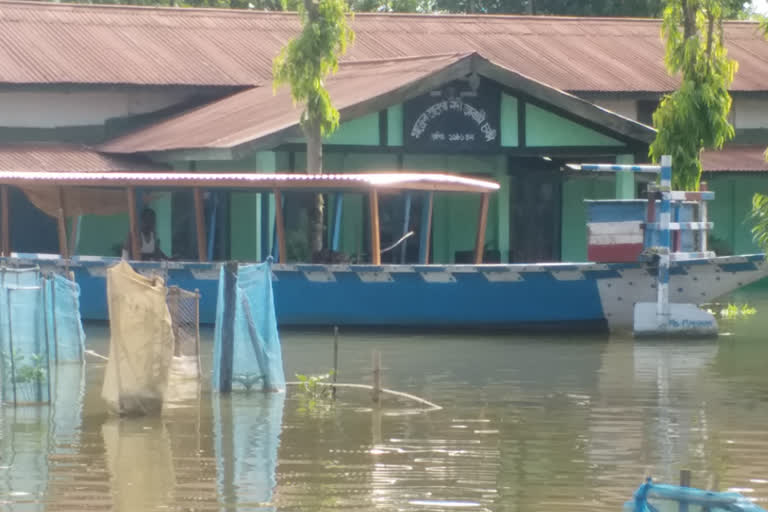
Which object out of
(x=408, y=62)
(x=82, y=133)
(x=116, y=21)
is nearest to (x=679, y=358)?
(x=408, y=62)

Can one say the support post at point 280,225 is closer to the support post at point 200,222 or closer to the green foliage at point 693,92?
the support post at point 200,222

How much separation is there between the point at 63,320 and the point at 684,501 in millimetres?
10830

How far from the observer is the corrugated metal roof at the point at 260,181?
20.1 metres

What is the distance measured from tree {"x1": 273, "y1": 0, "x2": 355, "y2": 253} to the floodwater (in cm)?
583

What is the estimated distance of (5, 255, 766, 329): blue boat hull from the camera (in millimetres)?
20000

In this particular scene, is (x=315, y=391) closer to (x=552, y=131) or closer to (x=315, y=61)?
(x=315, y=61)

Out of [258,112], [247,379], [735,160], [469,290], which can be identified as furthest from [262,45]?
[247,379]

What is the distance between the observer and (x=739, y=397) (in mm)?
14492

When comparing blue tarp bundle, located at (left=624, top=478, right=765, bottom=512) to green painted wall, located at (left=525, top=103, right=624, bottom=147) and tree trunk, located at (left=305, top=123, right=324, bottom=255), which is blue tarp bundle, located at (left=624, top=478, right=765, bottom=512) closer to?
tree trunk, located at (left=305, top=123, right=324, bottom=255)

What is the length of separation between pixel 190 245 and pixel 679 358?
10796 mm

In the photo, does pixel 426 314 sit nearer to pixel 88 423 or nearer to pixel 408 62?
pixel 408 62

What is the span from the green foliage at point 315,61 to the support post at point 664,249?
524 centimetres

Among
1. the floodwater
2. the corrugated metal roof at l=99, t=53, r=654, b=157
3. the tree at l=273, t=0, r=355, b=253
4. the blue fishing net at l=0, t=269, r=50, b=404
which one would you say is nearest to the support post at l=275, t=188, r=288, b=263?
the tree at l=273, t=0, r=355, b=253

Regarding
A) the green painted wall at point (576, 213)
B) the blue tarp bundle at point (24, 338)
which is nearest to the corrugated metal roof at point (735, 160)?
the green painted wall at point (576, 213)
